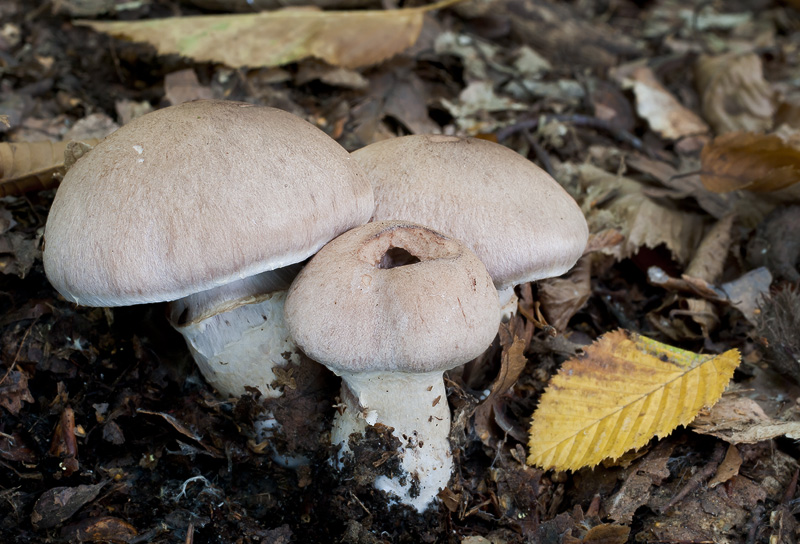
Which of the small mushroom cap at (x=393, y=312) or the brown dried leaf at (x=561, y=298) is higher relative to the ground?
the small mushroom cap at (x=393, y=312)

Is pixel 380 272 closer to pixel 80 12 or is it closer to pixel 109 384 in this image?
pixel 109 384

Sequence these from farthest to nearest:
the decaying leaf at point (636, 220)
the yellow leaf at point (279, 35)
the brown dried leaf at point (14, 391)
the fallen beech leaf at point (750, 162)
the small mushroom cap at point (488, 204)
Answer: the yellow leaf at point (279, 35)
the decaying leaf at point (636, 220)
the fallen beech leaf at point (750, 162)
the brown dried leaf at point (14, 391)
the small mushroom cap at point (488, 204)

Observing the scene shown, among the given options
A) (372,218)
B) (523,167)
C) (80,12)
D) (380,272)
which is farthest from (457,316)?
(80,12)

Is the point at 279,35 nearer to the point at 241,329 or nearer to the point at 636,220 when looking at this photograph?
the point at 241,329

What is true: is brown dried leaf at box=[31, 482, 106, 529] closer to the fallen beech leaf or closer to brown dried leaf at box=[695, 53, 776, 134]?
the fallen beech leaf

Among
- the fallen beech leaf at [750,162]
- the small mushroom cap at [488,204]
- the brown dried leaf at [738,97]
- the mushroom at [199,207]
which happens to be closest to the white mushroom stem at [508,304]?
the small mushroom cap at [488,204]

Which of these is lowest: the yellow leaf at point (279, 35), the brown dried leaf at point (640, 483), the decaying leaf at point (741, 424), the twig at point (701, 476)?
the brown dried leaf at point (640, 483)

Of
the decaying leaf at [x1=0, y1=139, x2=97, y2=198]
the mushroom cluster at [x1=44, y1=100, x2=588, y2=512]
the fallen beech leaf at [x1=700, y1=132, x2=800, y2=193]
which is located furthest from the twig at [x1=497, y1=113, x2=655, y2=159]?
the decaying leaf at [x1=0, y1=139, x2=97, y2=198]

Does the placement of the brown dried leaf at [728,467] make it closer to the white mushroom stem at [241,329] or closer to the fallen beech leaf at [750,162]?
the fallen beech leaf at [750,162]
